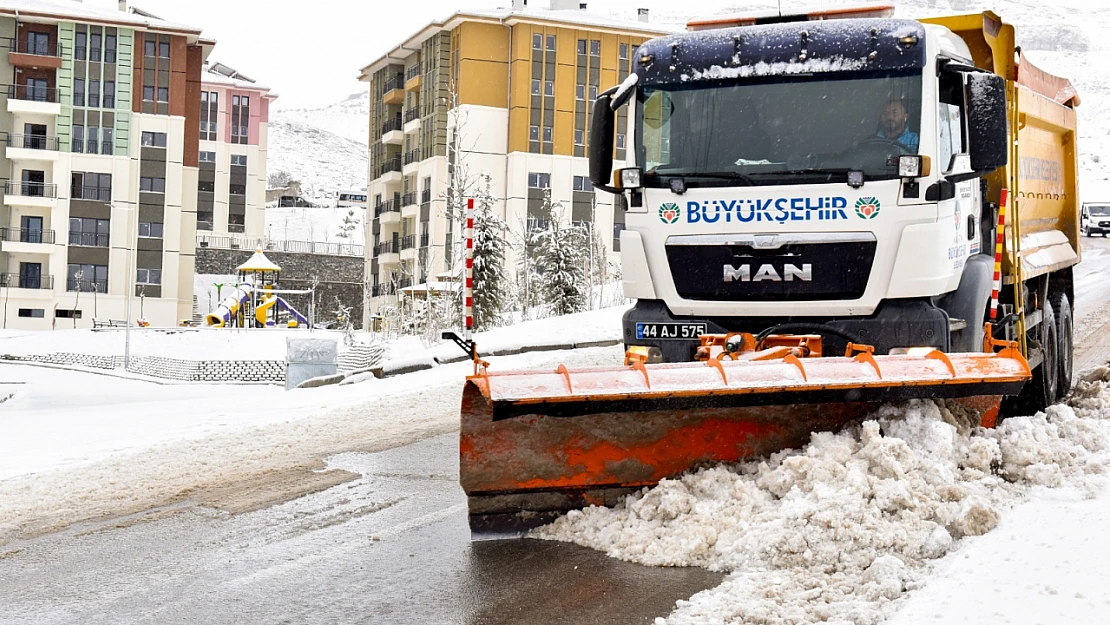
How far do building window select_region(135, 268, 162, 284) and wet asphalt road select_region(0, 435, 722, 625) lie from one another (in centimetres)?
5909

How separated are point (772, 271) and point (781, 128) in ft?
2.97

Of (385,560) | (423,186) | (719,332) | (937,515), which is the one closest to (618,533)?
(385,560)

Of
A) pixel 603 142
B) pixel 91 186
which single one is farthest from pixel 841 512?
pixel 91 186

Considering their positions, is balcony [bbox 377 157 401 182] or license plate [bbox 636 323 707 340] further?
balcony [bbox 377 157 401 182]

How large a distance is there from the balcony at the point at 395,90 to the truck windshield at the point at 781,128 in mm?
59664

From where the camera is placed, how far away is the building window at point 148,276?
63.1m

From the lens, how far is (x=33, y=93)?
201 ft

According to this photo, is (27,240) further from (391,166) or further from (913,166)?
(913,166)

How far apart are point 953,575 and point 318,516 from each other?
3547 mm

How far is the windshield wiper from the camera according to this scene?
7.73 meters

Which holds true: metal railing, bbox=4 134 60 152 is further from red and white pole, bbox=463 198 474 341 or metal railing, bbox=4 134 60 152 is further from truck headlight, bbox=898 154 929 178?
truck headlight, bbox=898 154 929 178

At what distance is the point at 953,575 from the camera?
4906mm

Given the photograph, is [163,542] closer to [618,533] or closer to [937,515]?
[618,533]

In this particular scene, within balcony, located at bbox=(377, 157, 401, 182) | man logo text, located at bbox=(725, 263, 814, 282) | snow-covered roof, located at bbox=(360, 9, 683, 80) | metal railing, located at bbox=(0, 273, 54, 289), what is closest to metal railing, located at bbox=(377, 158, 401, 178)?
balcony, located at bbox=(377, 157, 401, 182)
